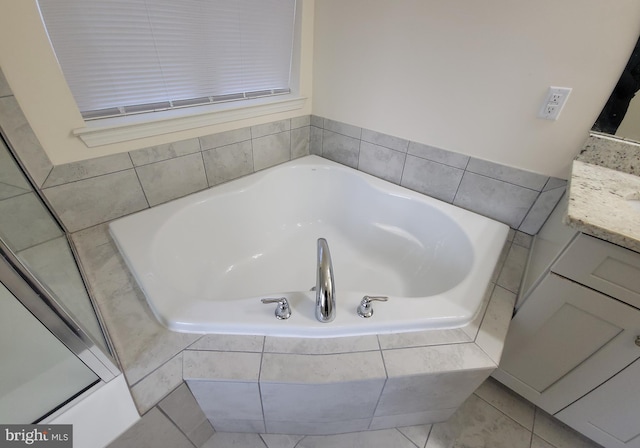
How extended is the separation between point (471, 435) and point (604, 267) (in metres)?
0.83

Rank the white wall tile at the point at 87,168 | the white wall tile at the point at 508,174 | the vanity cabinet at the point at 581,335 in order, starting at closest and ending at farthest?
1. the vanity cabinet at the point at 581,335
2. the white wall tile at the point at 87,168
3. the white wall tile at the point at 508,174

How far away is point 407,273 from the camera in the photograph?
4.84 feet

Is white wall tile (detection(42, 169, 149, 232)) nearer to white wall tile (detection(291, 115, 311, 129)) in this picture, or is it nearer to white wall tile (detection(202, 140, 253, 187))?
white wall tile (detection(202, 140, 253, 187))

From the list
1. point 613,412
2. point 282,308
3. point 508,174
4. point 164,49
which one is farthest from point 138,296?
point 613,412

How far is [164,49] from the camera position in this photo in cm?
112

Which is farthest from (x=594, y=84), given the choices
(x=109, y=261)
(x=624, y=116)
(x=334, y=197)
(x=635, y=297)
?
(x=109, y=261)

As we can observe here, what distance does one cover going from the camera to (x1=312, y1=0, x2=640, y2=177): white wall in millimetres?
904

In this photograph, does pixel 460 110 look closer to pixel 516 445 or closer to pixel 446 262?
pixel 446 262

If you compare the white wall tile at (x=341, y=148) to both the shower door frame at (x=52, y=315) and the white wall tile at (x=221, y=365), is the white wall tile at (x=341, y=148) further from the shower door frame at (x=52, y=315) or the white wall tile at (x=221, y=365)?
the shower door frame at (x=52, y=315)

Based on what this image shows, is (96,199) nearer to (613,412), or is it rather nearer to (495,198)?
(495,198)

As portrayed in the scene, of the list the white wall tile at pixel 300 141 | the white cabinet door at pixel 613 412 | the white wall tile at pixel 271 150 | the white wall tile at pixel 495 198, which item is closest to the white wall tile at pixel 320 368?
the white cabinet door at pixel 613 412

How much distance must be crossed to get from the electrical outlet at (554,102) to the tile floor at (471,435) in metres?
1.21

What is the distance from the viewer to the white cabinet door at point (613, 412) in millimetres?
855

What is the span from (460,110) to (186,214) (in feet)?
4.47
